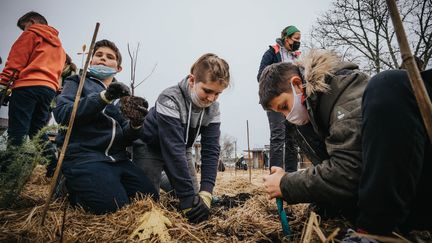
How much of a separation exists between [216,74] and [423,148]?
1.63 meters

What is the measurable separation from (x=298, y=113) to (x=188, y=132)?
4.23ft

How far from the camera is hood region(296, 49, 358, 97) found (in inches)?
59.4

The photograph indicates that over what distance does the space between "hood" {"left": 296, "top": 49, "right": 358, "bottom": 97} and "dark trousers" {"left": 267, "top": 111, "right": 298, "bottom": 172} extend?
79.1 inches

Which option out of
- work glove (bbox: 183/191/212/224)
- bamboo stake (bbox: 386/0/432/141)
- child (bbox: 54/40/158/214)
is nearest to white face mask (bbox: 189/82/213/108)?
child (bbox: 54/40/158/214)

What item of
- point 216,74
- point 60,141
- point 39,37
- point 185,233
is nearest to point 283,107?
point 216,74

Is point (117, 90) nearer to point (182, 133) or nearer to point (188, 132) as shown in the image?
point (182, 133)

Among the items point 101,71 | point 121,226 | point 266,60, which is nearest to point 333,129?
point 121,226

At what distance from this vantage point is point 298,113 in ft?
6.02

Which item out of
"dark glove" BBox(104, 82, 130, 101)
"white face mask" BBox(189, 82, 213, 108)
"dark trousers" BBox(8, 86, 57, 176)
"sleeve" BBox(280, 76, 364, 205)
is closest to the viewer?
"sleeve" BBox(280, 76, 364, 205)

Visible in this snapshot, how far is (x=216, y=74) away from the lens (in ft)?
7.57

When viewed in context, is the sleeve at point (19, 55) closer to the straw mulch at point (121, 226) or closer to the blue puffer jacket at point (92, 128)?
the blue puffer jacket at point (92, 128)

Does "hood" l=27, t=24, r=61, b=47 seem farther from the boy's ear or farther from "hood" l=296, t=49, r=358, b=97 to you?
"hood" l=296, t=49, r=358, b=97

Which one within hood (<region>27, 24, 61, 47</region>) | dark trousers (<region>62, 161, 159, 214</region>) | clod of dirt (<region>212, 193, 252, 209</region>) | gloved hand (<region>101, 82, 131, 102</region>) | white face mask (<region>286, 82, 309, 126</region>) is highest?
hood (<region>27, 24, 61, 47</region>)

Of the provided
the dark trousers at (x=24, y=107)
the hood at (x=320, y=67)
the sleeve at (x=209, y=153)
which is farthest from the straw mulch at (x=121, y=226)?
the dark trousers at (x=24, y=107)
